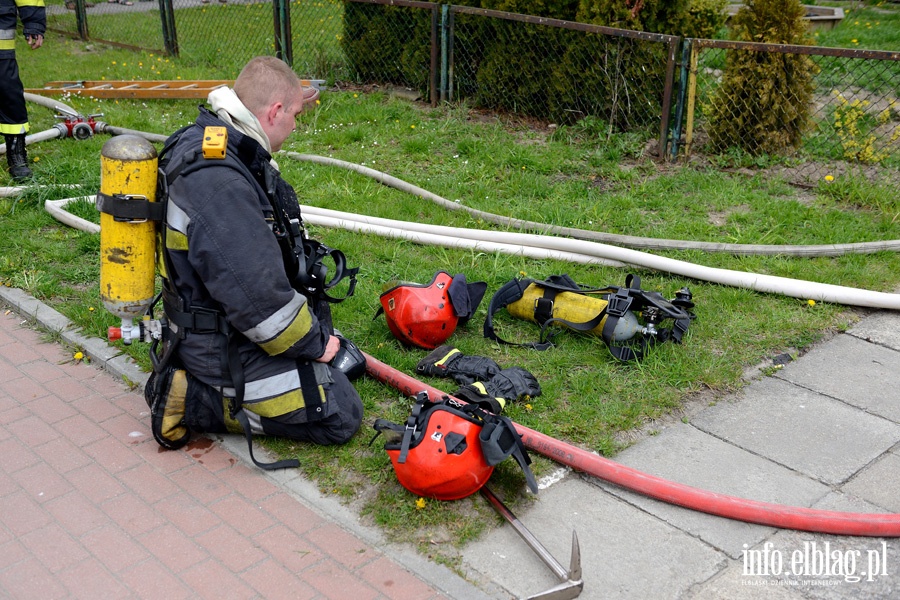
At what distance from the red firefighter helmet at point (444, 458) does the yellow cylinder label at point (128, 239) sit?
50.9 inches

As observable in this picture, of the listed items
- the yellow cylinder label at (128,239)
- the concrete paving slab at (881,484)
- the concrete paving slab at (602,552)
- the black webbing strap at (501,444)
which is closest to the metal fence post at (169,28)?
the yellow cylinder label at (128,239)

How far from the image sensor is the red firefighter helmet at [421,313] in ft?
15.0

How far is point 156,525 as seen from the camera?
3.39 m

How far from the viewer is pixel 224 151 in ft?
11.2

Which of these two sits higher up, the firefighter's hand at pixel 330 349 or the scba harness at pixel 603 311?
the firefighter's hand at pixel 330 349

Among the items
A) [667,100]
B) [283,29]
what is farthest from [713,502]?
[283,29]

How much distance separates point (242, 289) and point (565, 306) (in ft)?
6.71

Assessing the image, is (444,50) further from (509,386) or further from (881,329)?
(509,386)

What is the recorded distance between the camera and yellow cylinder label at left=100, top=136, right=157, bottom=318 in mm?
3469

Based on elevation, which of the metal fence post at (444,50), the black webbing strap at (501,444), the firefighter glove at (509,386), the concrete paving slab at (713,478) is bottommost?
the concrete paving slab at (713,478)

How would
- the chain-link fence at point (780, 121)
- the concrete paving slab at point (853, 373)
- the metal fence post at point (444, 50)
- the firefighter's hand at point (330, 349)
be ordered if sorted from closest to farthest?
1. the firefighter's hand at point (330, 349)
2. the concrete paving slab at point (853, 373)
3. the chain-link fence at point (780, 121)
4. the metal fence post at point (444, 50)

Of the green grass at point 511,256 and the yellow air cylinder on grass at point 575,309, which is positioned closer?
the green grass at point 511,256

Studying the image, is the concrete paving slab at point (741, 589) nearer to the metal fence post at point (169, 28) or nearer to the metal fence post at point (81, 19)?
the metal fence post at point (169, 28)

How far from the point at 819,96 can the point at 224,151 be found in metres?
8.01
